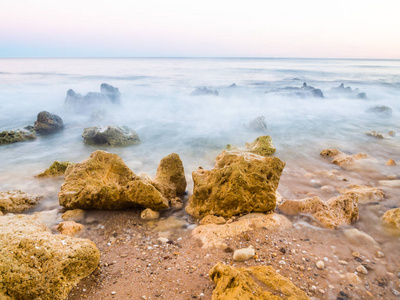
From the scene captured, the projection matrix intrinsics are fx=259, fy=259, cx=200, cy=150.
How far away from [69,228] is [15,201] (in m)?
1.54

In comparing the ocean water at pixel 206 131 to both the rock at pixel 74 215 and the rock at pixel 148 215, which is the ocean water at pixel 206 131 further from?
the rock at pixel 148 215

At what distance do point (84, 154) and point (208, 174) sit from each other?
5492mm

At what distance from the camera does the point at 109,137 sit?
29.1 feet

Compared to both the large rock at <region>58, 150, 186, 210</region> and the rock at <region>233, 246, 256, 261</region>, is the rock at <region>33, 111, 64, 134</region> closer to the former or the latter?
the large rock at <region>58, 150, 186, 210</region>

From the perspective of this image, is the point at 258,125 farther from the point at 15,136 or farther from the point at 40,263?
the point at 40,263

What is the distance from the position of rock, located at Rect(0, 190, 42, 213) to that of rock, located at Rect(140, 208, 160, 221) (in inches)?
87.4

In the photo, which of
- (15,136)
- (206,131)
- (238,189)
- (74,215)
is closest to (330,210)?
(238,189)

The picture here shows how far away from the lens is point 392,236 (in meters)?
3.60

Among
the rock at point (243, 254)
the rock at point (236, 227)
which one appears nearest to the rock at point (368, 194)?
the rock at point (236, 227)

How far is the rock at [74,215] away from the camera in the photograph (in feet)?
13.5

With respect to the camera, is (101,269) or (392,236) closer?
(101,269)

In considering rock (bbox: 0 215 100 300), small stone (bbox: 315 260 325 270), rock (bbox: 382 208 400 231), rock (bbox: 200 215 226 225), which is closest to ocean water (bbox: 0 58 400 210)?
rock (bbox: 382 208 400 231)

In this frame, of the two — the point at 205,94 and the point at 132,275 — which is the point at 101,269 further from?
the point at 205,94

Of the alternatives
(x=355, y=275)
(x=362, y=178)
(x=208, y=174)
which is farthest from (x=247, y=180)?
(x=362, y=178)
